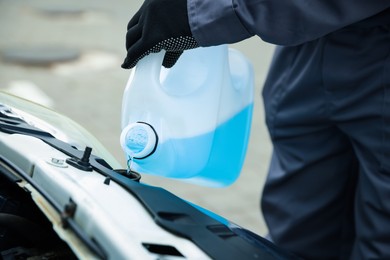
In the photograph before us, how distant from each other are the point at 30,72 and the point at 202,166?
301 centimetres

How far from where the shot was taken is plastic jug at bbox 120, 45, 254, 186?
3.91ft

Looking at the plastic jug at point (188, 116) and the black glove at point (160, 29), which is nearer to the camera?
the black glove at point (160, 29)

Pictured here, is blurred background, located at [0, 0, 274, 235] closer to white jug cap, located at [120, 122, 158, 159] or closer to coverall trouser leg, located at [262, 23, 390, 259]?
coverall trouser leg, located at [262, 23, 390, 259]

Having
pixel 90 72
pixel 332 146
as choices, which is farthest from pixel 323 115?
pixel 90 72

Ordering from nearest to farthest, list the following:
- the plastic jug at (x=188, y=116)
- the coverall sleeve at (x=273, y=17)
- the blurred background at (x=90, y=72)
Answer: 1. the coverall sleeve at (x=273, y=17)
2. the plastic jug at (x=188, y=116)
3. the blurred background at (x=90, y=72)

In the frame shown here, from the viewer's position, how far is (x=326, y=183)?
1.48m

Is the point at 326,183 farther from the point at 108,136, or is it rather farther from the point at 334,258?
the point at 108,136

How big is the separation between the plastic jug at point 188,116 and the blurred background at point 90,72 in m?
1.20

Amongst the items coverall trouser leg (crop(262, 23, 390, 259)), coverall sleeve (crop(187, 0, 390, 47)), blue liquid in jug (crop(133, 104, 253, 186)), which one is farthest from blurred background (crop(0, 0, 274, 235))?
coverall sleeve (crop(187, 0, 390, 47))

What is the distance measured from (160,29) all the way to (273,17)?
8.0 inches

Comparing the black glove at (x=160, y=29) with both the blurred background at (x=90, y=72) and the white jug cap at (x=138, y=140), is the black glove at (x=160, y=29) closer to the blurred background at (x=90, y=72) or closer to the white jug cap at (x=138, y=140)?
the white jug cap at (x=138, y=140)

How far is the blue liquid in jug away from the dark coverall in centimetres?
11

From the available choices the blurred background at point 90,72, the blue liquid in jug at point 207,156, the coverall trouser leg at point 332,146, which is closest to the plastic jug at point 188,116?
the blue liquid in jug at point 207,156

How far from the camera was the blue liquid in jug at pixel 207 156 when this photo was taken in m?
1.21
